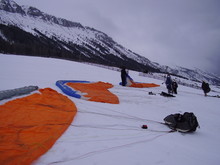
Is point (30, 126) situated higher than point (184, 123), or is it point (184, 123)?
point (184, 123)

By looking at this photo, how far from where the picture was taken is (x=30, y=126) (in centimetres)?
251

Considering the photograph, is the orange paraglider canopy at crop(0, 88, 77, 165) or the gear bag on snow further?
the gear bag on snow

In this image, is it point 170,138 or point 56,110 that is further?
point 56,110

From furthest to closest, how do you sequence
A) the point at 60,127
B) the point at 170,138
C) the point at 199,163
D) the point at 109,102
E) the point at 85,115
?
the point at 109,102
the point at 85,115
the point at 170,138
the point at 60,127
the point at 199,163

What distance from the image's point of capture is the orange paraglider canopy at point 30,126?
175cm

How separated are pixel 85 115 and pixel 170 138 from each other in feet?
6.48

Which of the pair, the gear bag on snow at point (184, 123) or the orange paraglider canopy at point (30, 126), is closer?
the orange paraglider canopy at point (30, 126)

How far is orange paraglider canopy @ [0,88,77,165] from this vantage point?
5.75 feet

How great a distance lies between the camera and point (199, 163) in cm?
208

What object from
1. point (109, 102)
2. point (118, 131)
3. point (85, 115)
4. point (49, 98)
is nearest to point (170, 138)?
point (118, 131)

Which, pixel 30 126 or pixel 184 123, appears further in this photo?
pixel 184 123

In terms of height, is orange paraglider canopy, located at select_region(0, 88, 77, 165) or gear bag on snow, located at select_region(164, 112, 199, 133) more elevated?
gear bag on snow, located at select_region(164, 112, 199, 133)

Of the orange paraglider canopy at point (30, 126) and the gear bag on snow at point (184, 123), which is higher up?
the gear bag on snow at point (184, 123)

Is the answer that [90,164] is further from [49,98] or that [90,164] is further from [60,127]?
[49,98]
